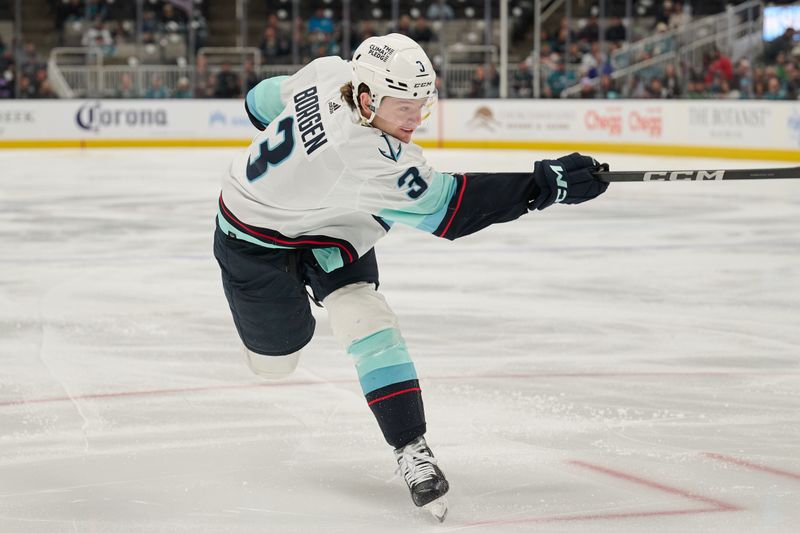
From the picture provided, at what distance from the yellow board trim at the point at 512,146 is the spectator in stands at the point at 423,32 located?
8.03 feet

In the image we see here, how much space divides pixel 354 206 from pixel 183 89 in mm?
14938

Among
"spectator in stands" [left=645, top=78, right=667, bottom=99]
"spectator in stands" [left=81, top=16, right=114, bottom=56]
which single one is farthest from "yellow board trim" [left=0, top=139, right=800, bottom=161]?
"spectator in stands" [left=81, top=16, right=114, bottom=56]

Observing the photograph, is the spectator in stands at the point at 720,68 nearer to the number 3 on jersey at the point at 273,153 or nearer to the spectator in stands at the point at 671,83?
the spectator in stands at the point at 671,83

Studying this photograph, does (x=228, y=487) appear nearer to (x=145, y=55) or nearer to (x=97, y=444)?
(x=97, y=444)

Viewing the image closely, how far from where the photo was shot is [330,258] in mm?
2803

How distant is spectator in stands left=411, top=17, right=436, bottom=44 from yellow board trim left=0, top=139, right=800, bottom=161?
2.45 metres

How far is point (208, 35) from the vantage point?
19703 millimetres

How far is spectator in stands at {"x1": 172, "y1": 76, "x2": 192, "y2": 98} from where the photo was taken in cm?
1708

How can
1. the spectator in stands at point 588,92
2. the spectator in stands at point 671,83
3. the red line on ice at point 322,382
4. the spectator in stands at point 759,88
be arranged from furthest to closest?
the spectator in stands at point 588,92, the spectator in stands at point 671,83, the spectator in stands at point 759,88, the red line on ice at point 322,382

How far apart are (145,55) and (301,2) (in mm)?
2823

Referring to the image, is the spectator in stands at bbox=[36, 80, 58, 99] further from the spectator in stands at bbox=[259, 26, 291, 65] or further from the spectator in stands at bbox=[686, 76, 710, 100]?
the spectator in stands at bbox=[686, 76, 710, 100]

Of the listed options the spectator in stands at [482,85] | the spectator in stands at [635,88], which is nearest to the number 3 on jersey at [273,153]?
the spectator in stands at [635,88]

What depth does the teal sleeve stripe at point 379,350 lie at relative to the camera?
274cm

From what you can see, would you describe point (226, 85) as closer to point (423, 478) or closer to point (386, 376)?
point (386, 376)
